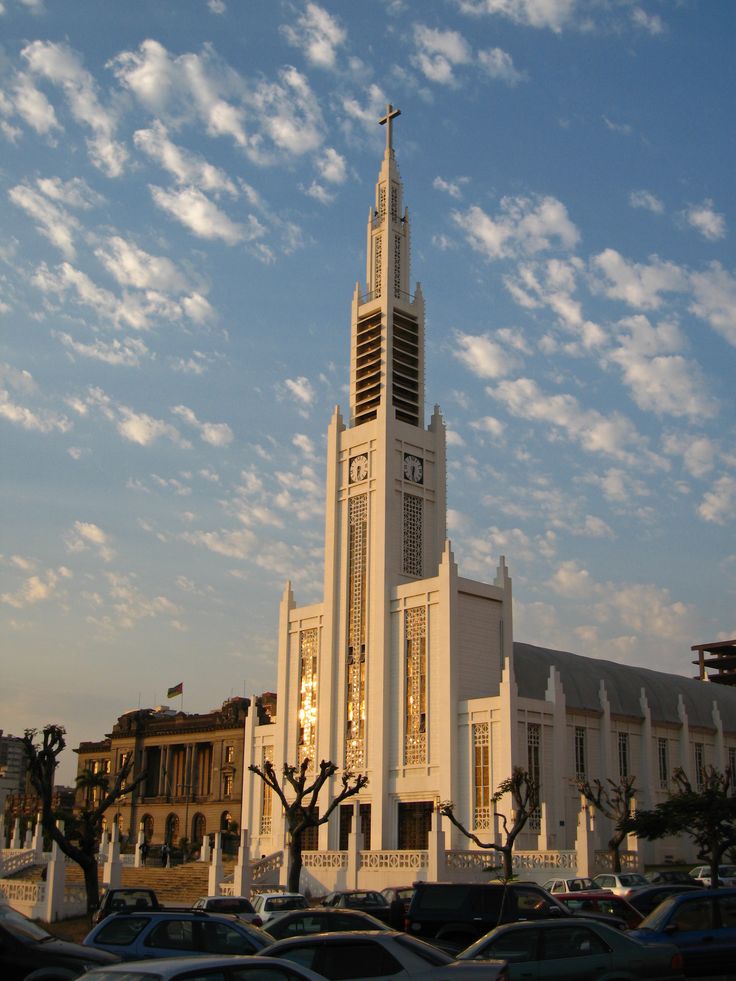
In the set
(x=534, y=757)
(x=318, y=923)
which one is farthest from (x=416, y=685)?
(x=318, y=923)

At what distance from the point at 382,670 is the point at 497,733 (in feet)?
23.9

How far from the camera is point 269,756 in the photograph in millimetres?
61188

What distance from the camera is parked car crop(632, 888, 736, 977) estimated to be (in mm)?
18875

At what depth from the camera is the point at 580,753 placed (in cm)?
5684

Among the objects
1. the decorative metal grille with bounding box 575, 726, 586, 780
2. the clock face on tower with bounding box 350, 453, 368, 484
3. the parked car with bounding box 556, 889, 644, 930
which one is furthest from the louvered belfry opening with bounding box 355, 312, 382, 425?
the parked car with bounding box 556, 889, 644, 930

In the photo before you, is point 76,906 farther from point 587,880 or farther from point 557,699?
point 557,699

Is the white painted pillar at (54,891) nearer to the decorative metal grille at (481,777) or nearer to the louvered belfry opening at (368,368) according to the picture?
the decorative metal grille at (481,777)

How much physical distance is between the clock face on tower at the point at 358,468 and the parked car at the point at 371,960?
1845 inches

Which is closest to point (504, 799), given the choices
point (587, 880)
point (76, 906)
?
point (587, 880)

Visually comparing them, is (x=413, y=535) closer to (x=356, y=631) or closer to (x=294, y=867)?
(x=356, y=631)

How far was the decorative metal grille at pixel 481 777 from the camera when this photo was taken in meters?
49.7

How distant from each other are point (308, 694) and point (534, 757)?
13.2 m

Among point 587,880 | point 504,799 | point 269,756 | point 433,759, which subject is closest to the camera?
point 587,880

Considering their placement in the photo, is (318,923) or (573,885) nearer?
(318,923)
